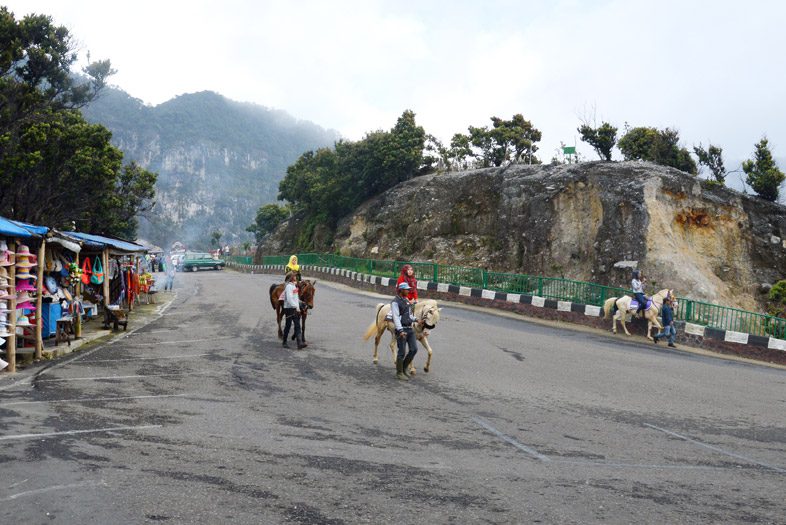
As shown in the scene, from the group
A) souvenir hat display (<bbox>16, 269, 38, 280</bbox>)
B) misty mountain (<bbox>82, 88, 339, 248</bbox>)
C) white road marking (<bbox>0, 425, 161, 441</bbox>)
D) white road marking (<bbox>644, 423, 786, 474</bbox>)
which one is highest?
misty mountain (<bbox>82, 88, 339, 248</bbox>)

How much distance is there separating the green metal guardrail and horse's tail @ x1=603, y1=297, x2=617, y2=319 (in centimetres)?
47

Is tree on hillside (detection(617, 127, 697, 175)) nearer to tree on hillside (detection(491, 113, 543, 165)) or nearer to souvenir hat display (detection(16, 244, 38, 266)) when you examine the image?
tree on hillside (detection(491, 113, 543, 165))

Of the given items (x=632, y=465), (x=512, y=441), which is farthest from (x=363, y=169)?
(x=632, y=465)

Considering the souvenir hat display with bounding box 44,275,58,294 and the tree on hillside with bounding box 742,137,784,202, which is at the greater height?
the tree on hillside with bounding box 742,137,784,202

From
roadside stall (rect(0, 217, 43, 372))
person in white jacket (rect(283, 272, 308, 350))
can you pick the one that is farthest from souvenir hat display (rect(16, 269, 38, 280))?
person in white jacket (rect(283, 272, 308, 350))

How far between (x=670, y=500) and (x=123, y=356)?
10.6m

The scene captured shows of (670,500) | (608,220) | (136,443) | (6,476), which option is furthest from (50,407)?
(608,220)

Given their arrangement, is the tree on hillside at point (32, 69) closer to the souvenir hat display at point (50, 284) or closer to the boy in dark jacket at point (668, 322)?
the souvenir hat display at point (50, 284)

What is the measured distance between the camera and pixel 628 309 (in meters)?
19.3

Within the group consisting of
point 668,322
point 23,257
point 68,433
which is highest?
point 23,257

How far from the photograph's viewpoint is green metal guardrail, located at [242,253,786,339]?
17.7 meters

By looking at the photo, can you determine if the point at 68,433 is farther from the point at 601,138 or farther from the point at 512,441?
the point at 601,138

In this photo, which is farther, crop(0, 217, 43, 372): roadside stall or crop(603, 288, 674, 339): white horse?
crop(603, 288, 674, 339): white horse

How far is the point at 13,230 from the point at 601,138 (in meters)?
31.2
